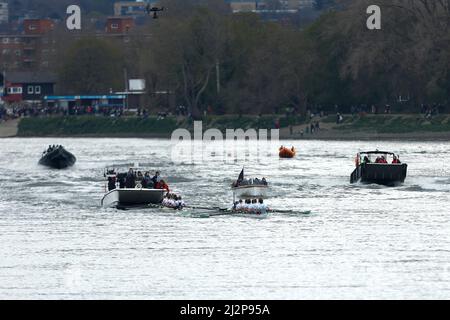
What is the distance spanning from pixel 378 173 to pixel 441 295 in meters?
40.1

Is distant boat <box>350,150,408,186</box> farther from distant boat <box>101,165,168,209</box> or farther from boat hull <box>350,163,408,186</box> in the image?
distant boat <box>101,165,168,209</box>

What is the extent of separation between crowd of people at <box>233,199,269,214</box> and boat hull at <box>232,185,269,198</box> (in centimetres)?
775

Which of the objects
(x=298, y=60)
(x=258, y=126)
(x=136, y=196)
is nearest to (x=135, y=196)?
(x=136, y=196)

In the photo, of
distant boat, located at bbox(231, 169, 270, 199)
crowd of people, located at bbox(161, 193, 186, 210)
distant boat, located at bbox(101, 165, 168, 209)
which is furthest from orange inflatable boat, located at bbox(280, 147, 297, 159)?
crowd of people, located at bbox(161, 193, 186, 210)

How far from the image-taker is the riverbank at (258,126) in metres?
154

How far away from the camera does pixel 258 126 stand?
17112 centimetres

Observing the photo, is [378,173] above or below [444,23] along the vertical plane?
below

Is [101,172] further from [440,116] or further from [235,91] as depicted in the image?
[235,91]

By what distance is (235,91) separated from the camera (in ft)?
585

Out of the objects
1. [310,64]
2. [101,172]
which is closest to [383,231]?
[101,172]

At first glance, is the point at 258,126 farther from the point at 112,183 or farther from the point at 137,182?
the point at 137,182

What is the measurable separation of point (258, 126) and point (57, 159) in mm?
60563

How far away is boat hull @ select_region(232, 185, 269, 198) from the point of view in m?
79.9
